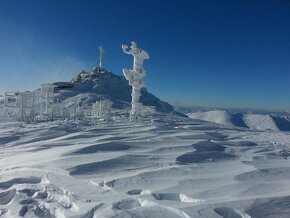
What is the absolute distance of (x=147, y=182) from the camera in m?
7.30

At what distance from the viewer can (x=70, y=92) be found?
59.2 m

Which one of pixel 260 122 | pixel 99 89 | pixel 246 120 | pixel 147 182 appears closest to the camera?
pixel 147 182

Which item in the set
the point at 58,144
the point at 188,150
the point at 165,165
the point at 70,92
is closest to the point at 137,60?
the point at 58,144

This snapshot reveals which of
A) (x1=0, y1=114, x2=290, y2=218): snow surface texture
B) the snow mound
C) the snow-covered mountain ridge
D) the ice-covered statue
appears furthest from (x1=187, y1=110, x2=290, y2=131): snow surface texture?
(x1=0, y1=114, x2=290, y2=218): snow surface texture

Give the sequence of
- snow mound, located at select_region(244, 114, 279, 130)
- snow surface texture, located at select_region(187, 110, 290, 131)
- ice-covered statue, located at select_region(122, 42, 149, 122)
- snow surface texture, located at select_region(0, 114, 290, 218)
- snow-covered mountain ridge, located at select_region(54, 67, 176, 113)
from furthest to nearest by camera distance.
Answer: snow mound, located at select_region(244, 114, 279, 130)
snow surface texture, located at select_region(187, 110, 290, 131)
snow-covered mountain ridge, located at select_region(54, 67, 176, 113)
ice-covered statue, located at select_region(122, 42, 149, 122)
snow surface texture, located at select_region(0, 114, 290, 218)

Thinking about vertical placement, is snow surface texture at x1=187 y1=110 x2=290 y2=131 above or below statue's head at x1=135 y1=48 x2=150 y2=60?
below

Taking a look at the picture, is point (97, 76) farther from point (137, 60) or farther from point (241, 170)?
point (241, 170)

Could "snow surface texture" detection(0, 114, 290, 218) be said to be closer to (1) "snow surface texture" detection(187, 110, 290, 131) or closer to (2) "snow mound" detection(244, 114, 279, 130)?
(1) "snow surface texture" detection(187, 110, 290, 131)

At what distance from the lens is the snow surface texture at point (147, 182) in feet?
18.8

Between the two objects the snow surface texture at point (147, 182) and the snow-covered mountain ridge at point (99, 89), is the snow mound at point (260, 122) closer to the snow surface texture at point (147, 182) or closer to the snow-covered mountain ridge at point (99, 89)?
the snow-covered mountain ridge at point (99, 89)

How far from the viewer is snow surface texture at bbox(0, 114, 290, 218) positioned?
5719mm

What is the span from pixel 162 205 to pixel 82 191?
5.86 feet

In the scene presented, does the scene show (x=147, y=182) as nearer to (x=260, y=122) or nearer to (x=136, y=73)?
(x=136, y=73)

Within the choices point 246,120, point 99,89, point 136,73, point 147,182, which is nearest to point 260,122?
point 246,120
